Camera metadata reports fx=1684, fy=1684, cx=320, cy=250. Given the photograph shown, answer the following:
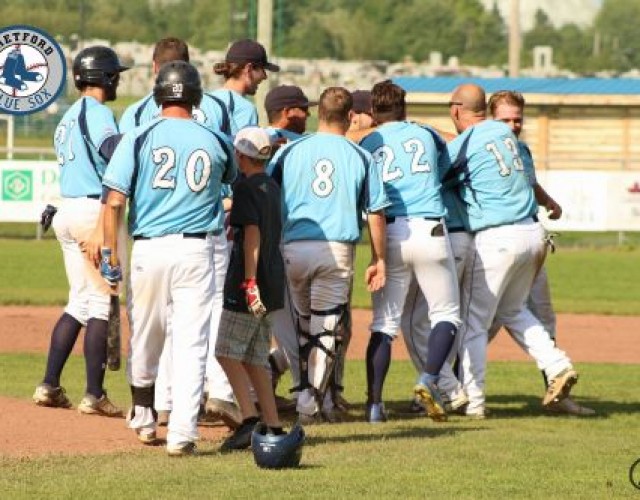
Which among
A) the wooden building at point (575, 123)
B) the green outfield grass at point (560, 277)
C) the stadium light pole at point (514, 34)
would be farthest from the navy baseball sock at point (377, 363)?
the stadium light pole at point (514, 34)

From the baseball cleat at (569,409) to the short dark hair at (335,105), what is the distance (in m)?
2.68

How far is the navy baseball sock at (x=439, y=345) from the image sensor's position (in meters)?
10.8

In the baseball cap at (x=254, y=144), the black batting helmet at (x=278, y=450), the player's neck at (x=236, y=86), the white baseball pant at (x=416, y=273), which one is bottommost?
the black batting helmet at (x=278, y=450)

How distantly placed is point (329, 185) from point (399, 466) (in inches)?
94.4

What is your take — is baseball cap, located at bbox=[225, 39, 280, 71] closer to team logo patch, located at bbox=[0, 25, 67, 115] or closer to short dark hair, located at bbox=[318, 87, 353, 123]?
short dark hair, located at bbox=[318, 87, 353, 123]

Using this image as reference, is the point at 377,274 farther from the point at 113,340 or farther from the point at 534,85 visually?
the point at 534,85


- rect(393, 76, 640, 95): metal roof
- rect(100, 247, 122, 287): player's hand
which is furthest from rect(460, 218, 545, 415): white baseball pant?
rect(393, 76, 640, 95): metal roof

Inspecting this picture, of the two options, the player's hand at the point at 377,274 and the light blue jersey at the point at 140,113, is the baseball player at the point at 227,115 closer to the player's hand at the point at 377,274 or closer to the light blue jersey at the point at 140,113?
the light blue jersey at the point at 140,113

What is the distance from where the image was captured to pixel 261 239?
9.09m

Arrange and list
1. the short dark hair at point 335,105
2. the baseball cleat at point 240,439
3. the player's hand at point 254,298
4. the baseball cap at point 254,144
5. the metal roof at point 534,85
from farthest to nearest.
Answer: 1. the metal roof at point 534,85
2. the short dark hair at point 335,105
3. the baseball cleat at point 240,439
4. the baseball cap at point 254,144
5. the player's hand at point 254,298

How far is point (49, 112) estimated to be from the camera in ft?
125

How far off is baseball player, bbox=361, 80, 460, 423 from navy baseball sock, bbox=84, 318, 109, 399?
1.71 metres

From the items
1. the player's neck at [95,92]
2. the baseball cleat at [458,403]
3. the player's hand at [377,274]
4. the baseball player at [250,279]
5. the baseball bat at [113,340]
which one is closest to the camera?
the baseball player at [250,279]

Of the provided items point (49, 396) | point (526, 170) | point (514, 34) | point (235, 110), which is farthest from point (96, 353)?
point (514, 34)
